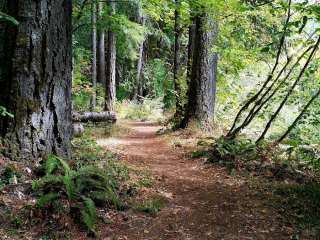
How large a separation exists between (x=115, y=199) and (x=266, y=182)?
112 inches

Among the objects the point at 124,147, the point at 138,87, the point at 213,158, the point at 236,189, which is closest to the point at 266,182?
the point at 236,189

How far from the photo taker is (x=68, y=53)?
21.1ft

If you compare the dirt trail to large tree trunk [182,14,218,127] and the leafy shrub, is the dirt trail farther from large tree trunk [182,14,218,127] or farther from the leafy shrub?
large tree trunk [182,14,218,127]

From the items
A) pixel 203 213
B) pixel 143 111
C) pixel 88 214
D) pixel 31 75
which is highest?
pixel 31 75

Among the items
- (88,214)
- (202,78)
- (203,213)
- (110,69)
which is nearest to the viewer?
(88,214)

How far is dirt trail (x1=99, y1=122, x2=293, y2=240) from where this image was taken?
4.81 meters

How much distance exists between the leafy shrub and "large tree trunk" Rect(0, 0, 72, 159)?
0.57 meters

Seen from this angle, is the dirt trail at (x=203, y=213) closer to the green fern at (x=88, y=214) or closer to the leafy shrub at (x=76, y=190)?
the green fern at (x=88, y=214)

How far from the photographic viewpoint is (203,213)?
5516mm

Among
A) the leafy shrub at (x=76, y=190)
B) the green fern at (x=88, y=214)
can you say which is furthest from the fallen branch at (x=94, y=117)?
the green fern at (x=88, y=214)

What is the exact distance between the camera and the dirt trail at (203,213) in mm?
4812

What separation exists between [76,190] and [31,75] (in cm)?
193

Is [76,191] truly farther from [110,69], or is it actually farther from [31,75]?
[110,69]

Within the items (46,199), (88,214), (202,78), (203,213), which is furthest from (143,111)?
(46,199)
